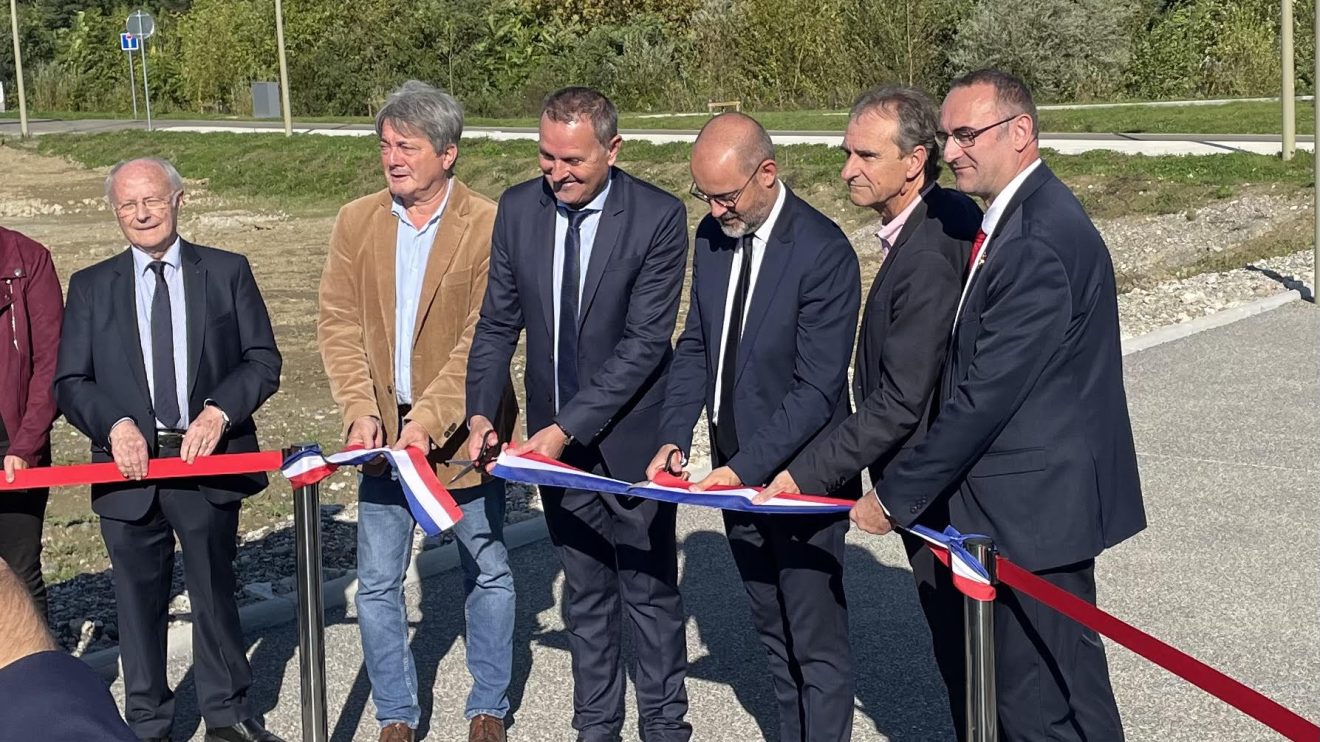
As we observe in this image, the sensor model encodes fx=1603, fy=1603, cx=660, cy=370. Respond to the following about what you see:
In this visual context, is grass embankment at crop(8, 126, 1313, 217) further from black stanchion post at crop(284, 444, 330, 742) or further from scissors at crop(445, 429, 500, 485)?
black stanchion post at crop(284, 444, 330, 742)

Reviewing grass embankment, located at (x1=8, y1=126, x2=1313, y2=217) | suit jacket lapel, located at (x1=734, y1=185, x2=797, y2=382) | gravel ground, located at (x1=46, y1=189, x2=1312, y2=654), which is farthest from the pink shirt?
grass embankment, located at (x1=8, y1=126, x2=1313, y2=217)

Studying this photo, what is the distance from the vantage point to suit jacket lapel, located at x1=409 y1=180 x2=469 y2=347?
573 centimetres

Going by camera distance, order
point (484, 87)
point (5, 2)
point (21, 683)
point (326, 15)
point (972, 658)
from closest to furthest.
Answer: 1. point (21, 683)
2. point (972, 658)
3. point (484, 87)
4. point (326, 15)
5. point (5, 2)

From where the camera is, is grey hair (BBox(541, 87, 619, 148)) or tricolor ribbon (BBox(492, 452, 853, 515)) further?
grey hair (BBox(541, 87, 619, 148))

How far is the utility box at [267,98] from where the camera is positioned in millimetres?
48375

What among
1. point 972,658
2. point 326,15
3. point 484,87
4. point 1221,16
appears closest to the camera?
point 972,658

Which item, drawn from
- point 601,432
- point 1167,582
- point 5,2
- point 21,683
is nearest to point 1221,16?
point 1167,582

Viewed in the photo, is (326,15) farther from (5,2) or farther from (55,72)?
(5,2)

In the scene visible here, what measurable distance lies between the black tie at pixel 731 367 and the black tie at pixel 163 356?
75.6 inches

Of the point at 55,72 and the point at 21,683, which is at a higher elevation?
the point at 55,72

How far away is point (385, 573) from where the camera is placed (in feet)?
18.6

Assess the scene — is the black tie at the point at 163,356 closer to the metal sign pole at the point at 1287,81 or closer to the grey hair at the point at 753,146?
the grey hair at the point at 753,146

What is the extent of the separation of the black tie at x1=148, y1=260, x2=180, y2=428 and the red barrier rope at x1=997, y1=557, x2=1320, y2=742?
2947 millimetres

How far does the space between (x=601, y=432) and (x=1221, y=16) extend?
117 ft
